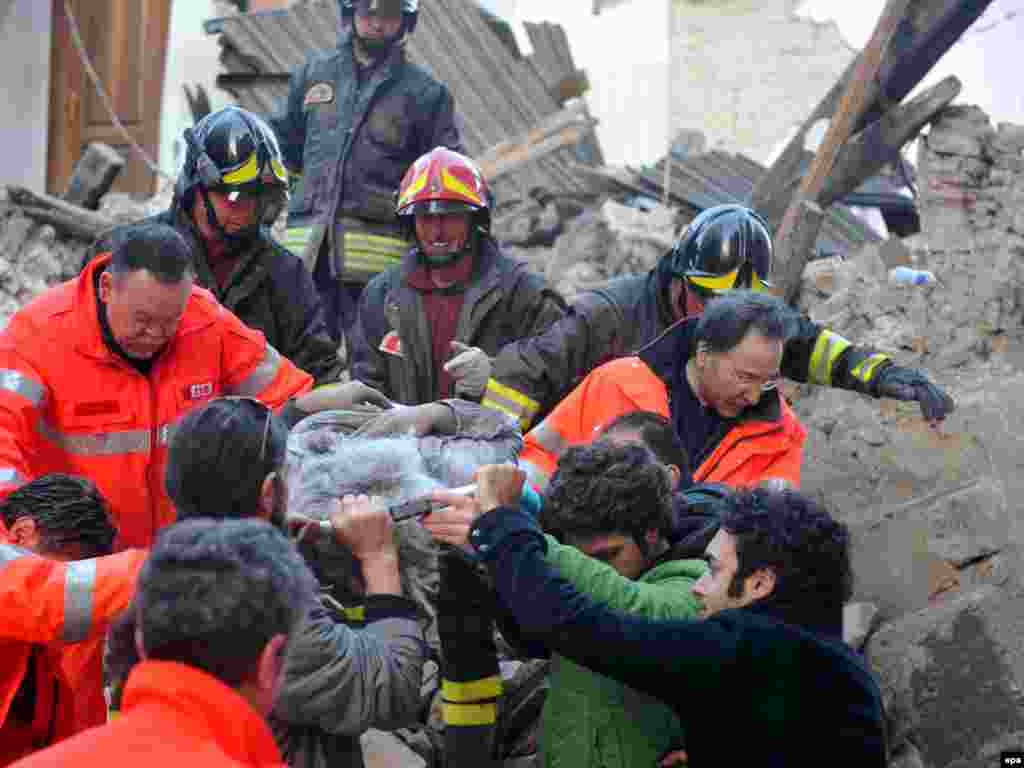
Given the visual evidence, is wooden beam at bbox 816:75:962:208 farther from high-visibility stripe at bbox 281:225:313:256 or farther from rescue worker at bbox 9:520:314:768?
rescue worker at bbox 9:520:314:768

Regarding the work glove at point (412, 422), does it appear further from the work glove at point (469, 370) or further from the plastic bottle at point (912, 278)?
the plastic bottle at point (912, 278)

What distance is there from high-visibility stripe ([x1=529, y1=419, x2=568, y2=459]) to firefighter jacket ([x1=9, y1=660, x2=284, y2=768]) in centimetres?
241

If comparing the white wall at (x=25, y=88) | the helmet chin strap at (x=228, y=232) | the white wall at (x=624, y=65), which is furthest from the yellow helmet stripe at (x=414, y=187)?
the white wall at (x=624, y=65)

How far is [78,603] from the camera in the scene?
3.15m

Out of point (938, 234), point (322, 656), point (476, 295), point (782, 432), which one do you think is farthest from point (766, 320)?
point (938, 234)

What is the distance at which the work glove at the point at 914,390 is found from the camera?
5.48m

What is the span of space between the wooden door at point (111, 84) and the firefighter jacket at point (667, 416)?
8.89 meters

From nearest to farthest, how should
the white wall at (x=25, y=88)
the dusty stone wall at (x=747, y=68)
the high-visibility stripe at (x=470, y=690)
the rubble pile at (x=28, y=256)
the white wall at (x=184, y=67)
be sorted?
the high-visibility stripe at (x=470, y=690), the rubble pile at (x=28, y=256), the white wall at (x=25, y=88), the white wall at (x=184, y=67), the dusty stone wall at (x=747, y=68)

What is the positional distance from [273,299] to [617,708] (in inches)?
103

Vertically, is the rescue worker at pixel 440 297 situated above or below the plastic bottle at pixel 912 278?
above

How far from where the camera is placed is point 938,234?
8711mm

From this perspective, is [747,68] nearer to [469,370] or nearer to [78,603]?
[469,370]

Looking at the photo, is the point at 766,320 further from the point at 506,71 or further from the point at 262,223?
the point at 506,71

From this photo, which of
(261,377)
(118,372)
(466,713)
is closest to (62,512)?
(118,372)
